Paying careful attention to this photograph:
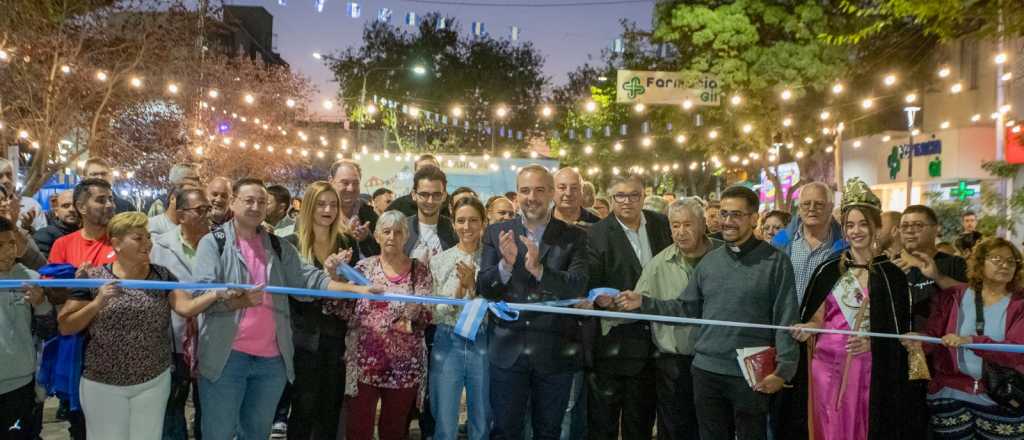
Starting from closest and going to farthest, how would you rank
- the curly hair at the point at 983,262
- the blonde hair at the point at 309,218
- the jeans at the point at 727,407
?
the jeans at the point at 727,407
the curly hair at the point at 983,262
the blonde hair at the point at 309,218

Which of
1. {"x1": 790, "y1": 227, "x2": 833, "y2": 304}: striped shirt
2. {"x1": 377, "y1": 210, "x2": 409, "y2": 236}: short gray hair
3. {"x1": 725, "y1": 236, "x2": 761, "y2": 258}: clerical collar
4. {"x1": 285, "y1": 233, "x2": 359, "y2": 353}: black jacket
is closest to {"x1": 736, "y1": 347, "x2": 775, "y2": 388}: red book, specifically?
{"x1": 725, "y1": 236, "x2": 761, "y2": 258}: clerical collar

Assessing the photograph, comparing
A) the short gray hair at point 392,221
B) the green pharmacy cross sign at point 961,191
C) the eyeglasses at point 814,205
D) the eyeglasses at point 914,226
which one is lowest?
the short gray hair at point 392,221

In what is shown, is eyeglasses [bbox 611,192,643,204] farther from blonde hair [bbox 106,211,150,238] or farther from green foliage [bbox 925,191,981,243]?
green foliage [bbox 925,191,981,243]

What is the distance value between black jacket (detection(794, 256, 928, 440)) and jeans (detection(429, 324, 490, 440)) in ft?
8.40

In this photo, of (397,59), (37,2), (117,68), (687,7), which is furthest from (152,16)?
(397,59)

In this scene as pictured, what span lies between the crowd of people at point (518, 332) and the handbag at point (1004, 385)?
12mm

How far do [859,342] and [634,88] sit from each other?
16549mm

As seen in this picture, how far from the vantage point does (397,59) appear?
48.8 meters

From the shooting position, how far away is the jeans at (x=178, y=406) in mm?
5387

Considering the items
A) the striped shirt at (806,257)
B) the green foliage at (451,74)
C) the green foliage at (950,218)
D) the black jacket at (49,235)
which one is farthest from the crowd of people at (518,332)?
the green foliage at (451,74)

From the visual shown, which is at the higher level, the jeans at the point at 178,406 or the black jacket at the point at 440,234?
the black jacket at the point at 440,234

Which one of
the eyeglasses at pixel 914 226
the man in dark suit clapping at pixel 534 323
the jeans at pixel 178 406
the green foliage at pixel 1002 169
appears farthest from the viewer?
the green foliage at pixel 1002 169

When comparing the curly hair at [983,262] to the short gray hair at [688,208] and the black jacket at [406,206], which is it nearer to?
the short gray hair at [688,208]

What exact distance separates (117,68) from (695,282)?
55.2 feet
